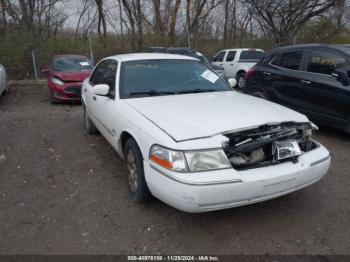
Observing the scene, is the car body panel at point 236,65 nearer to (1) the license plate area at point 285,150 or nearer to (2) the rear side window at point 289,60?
(2) the rear side window at point 289,60

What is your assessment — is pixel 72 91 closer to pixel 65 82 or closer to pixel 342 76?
pixel 65 82

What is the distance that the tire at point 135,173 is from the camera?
10.9 feet

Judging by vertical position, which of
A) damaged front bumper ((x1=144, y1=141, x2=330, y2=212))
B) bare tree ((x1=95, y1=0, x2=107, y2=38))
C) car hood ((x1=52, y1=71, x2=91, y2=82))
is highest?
bare tree ((x1=95, y1=0, x2=107, y2=38))

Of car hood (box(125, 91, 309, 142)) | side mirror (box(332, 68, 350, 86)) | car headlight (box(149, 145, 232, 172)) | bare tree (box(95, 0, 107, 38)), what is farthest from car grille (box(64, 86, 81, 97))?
bare tree (box(95, 0, 107, 38))

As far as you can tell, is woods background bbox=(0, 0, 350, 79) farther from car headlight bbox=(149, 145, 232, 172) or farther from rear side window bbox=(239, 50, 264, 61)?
car headlight bbox=(149, 145, 232, 172)

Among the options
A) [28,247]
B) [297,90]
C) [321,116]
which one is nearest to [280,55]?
[297,90]

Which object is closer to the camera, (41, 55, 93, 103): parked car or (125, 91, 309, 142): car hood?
(125, 91, 309, 142): car hood

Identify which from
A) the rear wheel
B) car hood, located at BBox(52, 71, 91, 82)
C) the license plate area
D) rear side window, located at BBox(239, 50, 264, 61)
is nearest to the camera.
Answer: the license plate area

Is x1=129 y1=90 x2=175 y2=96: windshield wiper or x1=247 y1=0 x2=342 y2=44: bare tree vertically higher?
x1=247 y1=0 x2=342 y2=44: bare tree

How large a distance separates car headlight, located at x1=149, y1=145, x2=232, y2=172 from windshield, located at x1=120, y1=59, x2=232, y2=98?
4.87 ft

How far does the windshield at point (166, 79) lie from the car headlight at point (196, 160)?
1483 mm

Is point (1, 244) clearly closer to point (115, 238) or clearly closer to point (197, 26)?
point (115, 238)

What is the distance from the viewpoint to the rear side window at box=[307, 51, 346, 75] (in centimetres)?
564

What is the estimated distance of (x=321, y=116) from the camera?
5.84m
